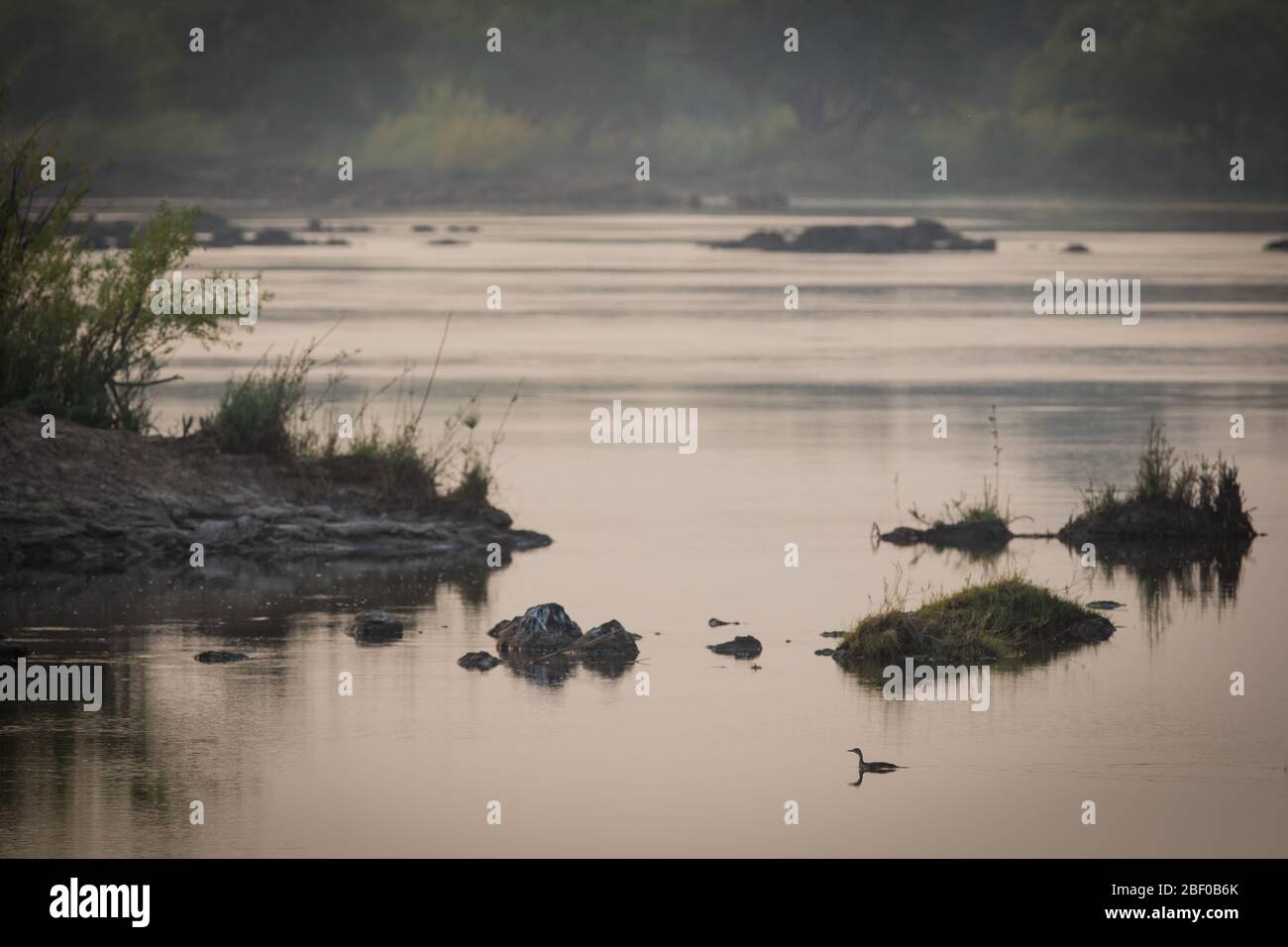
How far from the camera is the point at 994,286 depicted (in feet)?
217

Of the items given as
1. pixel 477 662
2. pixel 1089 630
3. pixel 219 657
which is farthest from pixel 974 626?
pixel 219 657

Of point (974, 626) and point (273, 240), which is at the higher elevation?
point (273, 240)

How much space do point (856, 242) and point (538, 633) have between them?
74.1m

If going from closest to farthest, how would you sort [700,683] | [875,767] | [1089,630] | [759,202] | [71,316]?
[875,767]
[700,683]
[1089,630]
[71,316]
[759,202]

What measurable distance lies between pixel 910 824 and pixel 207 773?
12.9 ft

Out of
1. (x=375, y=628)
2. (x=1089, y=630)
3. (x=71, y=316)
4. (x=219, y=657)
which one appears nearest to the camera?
(x=219, y=657)

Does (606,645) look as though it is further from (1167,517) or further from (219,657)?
(1167,517)

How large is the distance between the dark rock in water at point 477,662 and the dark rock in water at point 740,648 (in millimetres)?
Answer: 1609

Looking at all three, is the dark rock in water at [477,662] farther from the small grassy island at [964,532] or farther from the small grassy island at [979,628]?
the small grassy island at [964,532]

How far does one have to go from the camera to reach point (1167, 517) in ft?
74.9

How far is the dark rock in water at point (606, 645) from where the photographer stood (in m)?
17.5

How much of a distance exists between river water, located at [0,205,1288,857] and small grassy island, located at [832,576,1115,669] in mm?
296

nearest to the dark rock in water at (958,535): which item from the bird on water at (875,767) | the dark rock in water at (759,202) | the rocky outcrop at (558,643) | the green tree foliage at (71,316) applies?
the rocky outcrop at (558,643)
